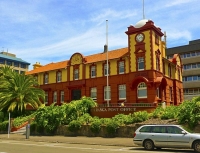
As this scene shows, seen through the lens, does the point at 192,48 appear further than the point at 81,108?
Yes

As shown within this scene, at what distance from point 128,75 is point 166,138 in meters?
18.4

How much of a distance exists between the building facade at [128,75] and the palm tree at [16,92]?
6119 mm

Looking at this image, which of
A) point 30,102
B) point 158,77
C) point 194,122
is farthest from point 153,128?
point 30,102

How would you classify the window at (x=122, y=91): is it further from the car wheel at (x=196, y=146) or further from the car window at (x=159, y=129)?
the car wheel at (x=196, y=146)

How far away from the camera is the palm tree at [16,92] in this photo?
32969 millimetres

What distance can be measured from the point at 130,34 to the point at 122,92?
297 inches

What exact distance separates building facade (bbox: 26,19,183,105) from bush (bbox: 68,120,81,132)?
8156 millimetres

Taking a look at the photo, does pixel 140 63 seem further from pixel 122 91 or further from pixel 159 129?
pixel 159 129

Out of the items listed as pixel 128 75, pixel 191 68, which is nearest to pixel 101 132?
pixel 128 75

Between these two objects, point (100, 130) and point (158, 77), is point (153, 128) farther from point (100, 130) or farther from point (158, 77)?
point (158, 77)


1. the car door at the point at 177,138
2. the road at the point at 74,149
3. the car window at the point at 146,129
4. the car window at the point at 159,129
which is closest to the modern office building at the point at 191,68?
the car window at the point at 146,129

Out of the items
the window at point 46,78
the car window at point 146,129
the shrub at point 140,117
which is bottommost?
the car window at point 146,129

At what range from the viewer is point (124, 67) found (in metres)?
33.6

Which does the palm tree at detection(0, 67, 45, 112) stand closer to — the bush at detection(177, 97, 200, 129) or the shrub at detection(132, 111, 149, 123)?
the shrub at detection(132, 111, 149, 123)
